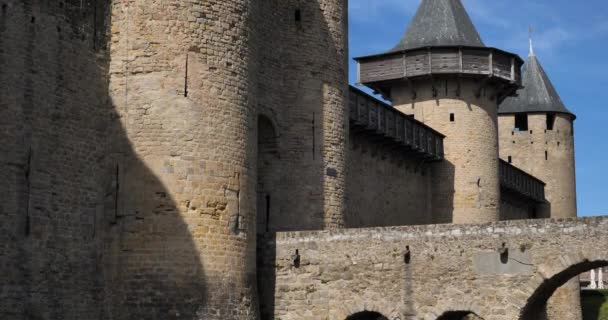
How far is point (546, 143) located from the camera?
3994 cm

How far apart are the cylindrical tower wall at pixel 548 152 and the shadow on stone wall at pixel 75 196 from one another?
2510cm

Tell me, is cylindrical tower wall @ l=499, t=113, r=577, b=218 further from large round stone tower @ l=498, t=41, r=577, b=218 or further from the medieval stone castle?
the medieval stone castle

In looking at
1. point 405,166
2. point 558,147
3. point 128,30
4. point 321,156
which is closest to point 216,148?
point 128,30

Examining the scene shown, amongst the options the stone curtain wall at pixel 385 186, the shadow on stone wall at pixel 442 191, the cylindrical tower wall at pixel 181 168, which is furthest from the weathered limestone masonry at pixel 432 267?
the shadow on stone wall at pixel 442 191

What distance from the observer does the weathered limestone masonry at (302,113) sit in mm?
20906

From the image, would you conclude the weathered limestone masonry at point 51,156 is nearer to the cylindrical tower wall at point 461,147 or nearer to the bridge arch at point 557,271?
the bridge arch at point 557,271

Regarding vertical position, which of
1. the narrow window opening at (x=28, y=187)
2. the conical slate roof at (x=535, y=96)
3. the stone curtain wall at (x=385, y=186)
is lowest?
the narrow window opening at (x=28, y=187)

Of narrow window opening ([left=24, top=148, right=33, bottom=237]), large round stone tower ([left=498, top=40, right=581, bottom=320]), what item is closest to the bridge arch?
narrow window opening ([left=24, top=148, right=33, bottom=237])

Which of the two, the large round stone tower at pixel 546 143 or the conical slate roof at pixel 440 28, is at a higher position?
the conical slate roof at pixel 440 28

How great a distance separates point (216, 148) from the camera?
17.6 metres

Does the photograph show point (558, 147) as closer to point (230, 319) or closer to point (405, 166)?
point (405, 166)

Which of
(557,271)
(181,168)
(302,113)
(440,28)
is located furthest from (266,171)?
(440,28)

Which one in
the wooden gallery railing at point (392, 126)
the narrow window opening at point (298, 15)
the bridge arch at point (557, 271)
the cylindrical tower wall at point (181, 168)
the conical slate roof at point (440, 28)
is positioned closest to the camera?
the cylindrical tower wall at point (181, 168)

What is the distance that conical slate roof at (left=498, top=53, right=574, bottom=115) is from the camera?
3997 centimetres
